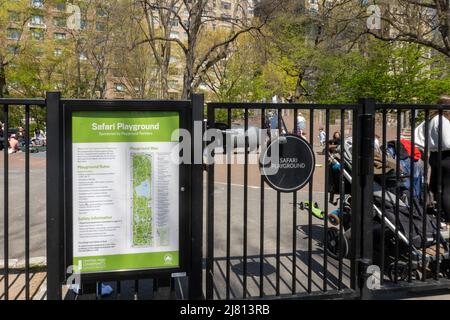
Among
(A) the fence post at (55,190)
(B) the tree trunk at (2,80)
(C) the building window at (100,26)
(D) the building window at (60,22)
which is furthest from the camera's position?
(B) the tree trunk at (2,80)

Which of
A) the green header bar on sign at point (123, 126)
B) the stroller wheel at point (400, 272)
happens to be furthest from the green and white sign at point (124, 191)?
the stroller wheel at point (400, 272)

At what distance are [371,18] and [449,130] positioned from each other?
43.4 feet

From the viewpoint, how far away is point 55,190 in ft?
9.84

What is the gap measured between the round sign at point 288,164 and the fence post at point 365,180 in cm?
46

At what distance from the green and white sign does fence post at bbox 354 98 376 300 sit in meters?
1.60

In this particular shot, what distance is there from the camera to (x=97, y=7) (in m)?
24.3

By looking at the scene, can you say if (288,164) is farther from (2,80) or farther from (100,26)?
(2,80)

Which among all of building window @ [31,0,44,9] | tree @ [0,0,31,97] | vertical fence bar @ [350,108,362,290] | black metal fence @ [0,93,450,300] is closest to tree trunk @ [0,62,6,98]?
tree @ [0,0,31,97]

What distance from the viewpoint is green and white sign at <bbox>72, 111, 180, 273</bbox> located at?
3.04m

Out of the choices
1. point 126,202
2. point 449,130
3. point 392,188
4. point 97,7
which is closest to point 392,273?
point 392,188

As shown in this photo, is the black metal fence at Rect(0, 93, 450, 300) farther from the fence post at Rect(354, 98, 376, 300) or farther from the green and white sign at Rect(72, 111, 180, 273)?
the green and white sign at Rect(72, 111, 180, 273)

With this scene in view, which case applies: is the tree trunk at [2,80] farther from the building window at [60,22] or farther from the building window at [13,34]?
the building window at [60,22]

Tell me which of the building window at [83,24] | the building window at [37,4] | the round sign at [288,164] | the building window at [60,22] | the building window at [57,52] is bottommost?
the round sign at [288,164]

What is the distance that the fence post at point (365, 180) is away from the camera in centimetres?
358
